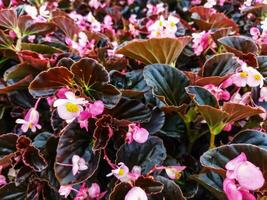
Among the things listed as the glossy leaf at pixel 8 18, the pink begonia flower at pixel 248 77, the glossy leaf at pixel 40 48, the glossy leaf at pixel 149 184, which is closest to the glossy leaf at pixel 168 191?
the glossy leaf at pixel 149 184

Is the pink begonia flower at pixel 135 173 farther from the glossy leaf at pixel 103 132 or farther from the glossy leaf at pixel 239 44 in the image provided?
the glossy leaf at pixel 239 44

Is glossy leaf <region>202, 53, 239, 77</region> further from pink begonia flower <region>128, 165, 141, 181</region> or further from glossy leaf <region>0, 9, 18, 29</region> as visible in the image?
glossy leaf <region>0, 9, 18, 29</region>

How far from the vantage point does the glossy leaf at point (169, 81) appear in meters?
0.86

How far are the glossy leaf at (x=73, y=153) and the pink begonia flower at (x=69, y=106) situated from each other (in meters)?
0.03

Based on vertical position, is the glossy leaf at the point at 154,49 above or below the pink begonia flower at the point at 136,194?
above

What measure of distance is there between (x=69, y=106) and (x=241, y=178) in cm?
32

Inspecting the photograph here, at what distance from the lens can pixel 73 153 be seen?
31.4 inches

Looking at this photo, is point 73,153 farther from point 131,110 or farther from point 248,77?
point 248,77

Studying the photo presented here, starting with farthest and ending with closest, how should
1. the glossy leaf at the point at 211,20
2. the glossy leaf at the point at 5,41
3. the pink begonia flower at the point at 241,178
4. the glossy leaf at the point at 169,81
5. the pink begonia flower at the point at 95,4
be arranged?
the pink begonia flower at the point at 95,4
the glossy leaf at the point at 211,20
the glossy leaf at the point at 5,41
the glossy leaf at the point at 169,81
the pink begonia flower at the point at 241,178

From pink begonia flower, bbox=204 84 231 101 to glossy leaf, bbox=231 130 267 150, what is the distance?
81 millimetres

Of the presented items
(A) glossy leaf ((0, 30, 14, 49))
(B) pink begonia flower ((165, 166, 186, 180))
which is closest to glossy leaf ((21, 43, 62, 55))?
(A) glossy leaf ((0, 30, 14, 49))

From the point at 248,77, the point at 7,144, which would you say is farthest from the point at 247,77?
the point at 7,144

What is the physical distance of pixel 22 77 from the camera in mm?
979

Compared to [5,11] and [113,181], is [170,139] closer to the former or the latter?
[113,181]
